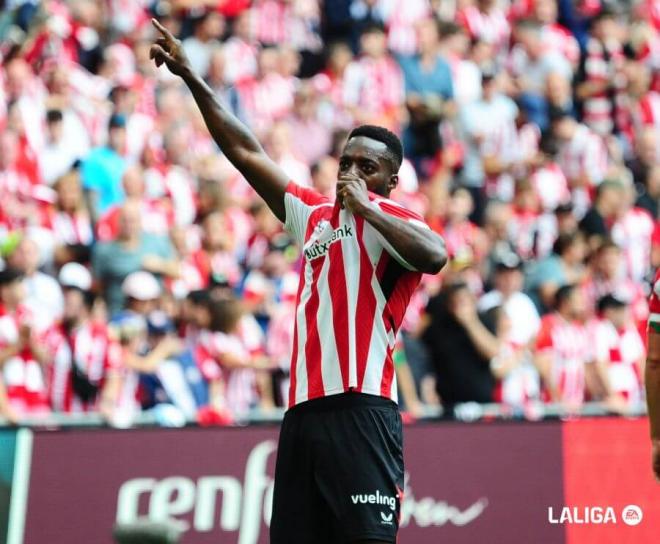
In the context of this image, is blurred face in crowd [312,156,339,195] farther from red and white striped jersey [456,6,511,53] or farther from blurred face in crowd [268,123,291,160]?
red and white striped jersey [456,6,511,53]

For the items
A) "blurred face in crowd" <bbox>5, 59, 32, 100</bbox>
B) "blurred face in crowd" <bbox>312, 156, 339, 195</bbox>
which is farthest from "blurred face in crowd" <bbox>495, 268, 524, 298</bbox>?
"blurred face in crowd" <bbox>5, 59, 32, 100</bbox>

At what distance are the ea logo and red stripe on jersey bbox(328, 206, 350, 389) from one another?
3032 mm

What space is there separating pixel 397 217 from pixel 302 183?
7810mm

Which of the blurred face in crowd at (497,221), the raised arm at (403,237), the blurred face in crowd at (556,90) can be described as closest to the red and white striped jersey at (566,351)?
the blurred face in crowd at (497,221)

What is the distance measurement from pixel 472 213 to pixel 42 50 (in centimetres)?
447

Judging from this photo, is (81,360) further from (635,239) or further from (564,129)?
(564,129)

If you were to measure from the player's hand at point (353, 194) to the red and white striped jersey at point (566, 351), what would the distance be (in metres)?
5.34

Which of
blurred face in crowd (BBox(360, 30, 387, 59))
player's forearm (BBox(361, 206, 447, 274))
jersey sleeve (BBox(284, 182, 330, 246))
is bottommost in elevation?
player's forearm (BBox(361, 206, 447, 274))

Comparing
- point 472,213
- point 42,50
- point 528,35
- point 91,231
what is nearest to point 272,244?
point 91,231

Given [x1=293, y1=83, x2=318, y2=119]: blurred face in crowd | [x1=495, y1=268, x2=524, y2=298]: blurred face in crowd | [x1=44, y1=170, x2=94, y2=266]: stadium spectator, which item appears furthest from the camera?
[x1=293, y1=83, x2=318, y2=119]: blurred face in crowd

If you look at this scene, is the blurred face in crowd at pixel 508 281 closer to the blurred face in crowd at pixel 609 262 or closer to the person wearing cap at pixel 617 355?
the person wearing cap at pixel 617 355

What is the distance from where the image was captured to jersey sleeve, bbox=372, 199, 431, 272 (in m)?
5.67

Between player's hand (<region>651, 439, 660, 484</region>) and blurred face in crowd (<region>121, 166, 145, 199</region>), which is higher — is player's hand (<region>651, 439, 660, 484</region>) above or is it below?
below

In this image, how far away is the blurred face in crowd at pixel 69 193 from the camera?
480 inches
